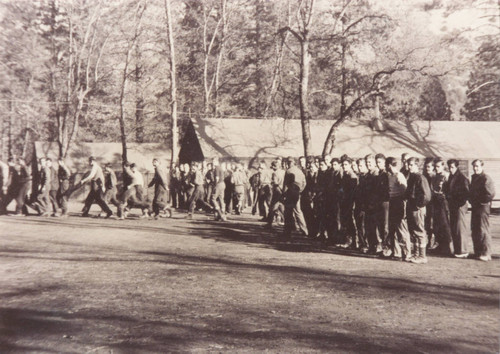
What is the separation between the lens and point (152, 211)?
60.0 ft

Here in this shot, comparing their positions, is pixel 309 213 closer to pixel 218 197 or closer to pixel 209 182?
pixel 218 197

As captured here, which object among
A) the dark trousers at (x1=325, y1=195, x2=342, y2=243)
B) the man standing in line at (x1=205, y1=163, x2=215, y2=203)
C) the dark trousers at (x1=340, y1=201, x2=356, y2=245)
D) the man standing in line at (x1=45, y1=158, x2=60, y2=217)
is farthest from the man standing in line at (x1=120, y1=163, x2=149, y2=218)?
the dark trousers at (x1=340, y1=201, x2=356, y2=245)

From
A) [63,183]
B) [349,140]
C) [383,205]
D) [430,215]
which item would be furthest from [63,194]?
[349,140]

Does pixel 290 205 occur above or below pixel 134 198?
below

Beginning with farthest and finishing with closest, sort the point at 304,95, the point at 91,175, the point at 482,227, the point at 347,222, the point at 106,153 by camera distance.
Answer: the point at 106,153, the point at 304,95, the point at 91,175, the point at 347,222, the point at 482,227

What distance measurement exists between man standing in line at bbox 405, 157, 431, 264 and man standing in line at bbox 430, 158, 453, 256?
5.05 ft

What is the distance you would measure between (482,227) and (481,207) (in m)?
0.42

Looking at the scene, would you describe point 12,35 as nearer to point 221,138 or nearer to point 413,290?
point 221,138

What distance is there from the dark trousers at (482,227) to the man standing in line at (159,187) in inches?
389

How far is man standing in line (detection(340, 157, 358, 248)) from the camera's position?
11898mm

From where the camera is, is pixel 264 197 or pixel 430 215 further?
pixel 264 197

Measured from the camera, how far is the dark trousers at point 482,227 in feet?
34.8

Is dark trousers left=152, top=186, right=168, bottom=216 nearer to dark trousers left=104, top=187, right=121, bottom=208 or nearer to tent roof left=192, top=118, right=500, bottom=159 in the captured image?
dark trousers left=104, top=187, right=121, bottom=208

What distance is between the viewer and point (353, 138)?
101 feet
